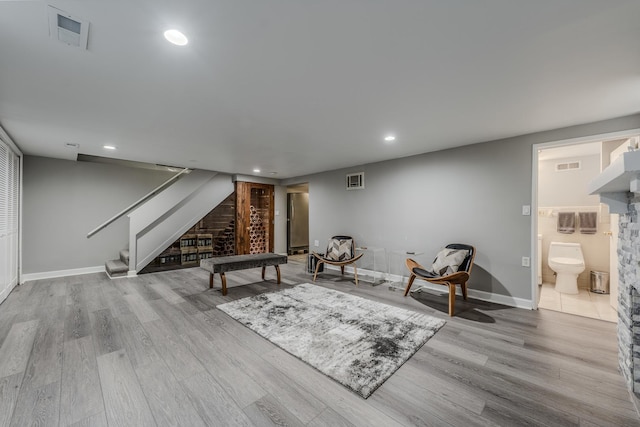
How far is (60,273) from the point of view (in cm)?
485

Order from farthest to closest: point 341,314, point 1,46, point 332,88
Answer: point 341,314 < point 332,88 < point 1,46

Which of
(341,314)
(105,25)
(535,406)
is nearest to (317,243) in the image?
(341,314)

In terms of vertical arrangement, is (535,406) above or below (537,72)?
below

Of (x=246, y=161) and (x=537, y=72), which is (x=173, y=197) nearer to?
(x=246, y=161)

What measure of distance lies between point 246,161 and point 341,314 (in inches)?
132

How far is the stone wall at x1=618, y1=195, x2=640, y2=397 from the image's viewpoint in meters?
1.62

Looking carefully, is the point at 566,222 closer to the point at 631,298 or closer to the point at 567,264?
the point at 567,264

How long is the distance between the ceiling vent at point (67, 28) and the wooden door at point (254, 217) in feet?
16.4

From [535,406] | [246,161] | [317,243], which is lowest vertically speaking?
[535,406]

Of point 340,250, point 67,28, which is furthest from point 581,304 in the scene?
point 67,28

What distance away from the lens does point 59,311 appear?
315cm

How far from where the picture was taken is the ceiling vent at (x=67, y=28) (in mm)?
1353

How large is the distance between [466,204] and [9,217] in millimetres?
6694

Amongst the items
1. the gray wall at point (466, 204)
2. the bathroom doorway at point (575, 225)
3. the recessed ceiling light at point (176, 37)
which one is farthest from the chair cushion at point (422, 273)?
the recessed ceiling light at point (176, 37)
